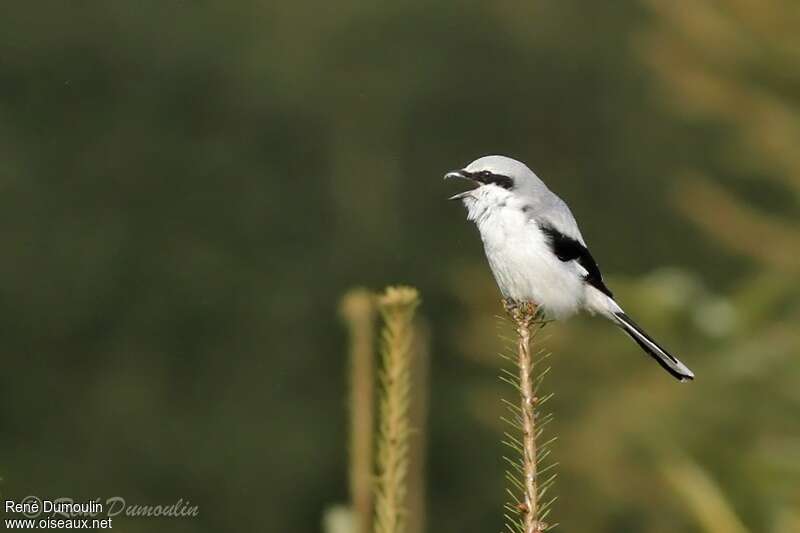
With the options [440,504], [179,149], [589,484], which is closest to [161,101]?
[179,149]

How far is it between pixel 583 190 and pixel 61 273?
647 cm

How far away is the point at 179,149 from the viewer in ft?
64.1

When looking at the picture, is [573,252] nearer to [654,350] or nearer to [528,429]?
[654,350]

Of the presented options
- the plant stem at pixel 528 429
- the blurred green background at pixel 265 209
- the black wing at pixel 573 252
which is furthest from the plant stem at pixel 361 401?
the blurred green background at pixel 265 209

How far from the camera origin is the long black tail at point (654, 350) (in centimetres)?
432

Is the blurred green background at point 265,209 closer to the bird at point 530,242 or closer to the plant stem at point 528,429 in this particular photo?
the bird at point 530,242

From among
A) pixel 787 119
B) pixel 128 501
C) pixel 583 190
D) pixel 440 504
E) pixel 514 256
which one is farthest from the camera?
pixel 583 190

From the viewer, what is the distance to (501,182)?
455 centimetres

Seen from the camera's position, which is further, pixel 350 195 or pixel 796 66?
pixel 350 195

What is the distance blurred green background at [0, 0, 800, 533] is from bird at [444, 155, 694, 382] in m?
7.81

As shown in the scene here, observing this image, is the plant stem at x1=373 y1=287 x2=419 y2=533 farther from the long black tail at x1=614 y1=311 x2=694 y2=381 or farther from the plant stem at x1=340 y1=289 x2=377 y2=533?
the long black tail at x1=614 y1=311 x2=694 y2=381

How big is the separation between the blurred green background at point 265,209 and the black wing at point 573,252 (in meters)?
7.62

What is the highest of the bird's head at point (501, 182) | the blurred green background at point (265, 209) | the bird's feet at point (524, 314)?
the blurred green background at point (265, 209)

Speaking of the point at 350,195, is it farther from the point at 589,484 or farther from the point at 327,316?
the point at 589,484
